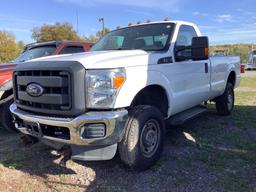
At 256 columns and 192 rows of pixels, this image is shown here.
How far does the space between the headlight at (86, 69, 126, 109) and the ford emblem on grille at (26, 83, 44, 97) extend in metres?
0.64

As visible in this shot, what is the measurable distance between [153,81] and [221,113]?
3889mm

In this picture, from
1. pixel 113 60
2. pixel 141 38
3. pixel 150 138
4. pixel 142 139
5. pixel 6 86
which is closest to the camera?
pixel 113 60

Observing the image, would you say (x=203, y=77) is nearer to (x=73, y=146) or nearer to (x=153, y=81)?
(x=153, y=81)

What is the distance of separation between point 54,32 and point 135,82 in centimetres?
4409

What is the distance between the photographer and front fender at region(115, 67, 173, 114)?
146 inches

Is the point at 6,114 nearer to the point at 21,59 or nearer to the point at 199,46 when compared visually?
the point at 21,59

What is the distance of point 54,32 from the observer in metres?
45.8

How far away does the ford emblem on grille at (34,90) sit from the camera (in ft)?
12.6

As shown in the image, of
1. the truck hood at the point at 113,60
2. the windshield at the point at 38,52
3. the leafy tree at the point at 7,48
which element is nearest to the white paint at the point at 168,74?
the truck hood at the point at 113,60

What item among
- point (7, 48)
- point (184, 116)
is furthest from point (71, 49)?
point (7, 48)

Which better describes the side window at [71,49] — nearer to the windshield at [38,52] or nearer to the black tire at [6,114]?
the windshield at [38,52]

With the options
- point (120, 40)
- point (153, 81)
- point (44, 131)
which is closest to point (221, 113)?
point (120, 40)

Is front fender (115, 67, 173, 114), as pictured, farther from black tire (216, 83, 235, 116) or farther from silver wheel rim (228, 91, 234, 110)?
silver wheel rim (228, 91, 234, 110)

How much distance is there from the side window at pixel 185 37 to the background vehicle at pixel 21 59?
3.13 metres
